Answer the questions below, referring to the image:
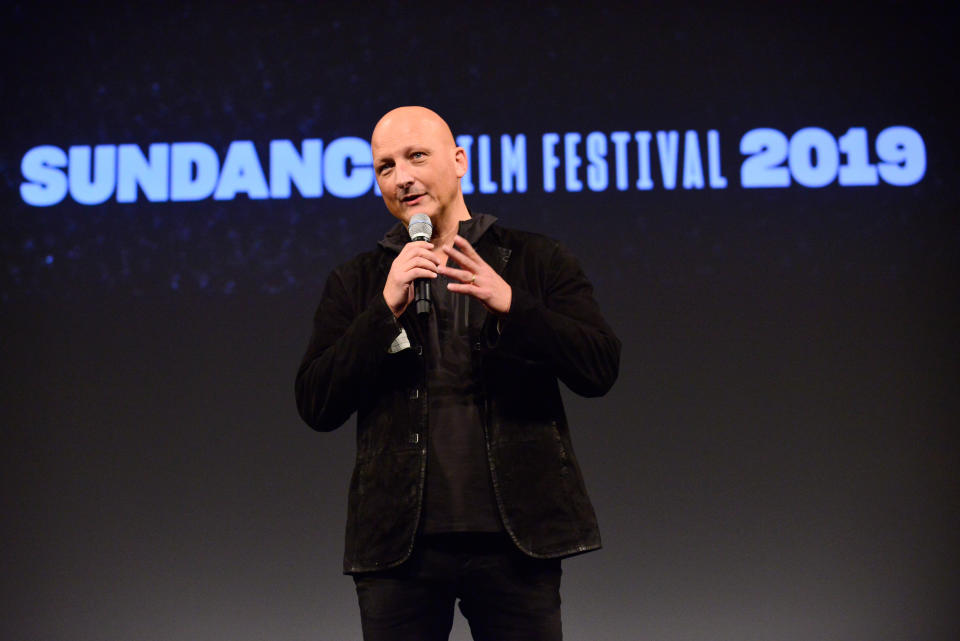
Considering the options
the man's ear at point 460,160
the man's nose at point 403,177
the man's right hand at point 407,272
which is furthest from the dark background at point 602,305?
the man's right hand at point 407,272

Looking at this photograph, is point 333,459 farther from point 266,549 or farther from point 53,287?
point 53,287

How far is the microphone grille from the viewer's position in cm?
155

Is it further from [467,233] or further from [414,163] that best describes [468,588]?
[414,163]

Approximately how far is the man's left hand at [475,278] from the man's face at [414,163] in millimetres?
217

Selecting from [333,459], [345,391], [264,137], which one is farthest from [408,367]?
[264,137]

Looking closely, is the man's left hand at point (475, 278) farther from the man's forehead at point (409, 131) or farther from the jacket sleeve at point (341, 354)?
the man's forehead at point (409, 131)

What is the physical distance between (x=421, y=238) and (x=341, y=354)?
0.72 feet

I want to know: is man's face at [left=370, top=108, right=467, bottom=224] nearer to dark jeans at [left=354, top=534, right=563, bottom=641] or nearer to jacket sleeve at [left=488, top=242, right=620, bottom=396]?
jacket sleeve at [left=488, top=242, right=620, bottom=396]

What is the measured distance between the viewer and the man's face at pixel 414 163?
1.60 meters

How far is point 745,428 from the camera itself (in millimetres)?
3344

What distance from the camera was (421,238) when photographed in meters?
1.54

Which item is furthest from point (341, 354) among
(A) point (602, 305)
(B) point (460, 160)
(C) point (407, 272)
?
(A) point (602, 305)

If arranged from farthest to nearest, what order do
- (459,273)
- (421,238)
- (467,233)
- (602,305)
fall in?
(602,305) < (467,233) < (421,238) < (459,273)

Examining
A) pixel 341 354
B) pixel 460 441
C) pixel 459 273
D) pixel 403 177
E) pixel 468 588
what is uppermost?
pixel 403 177
